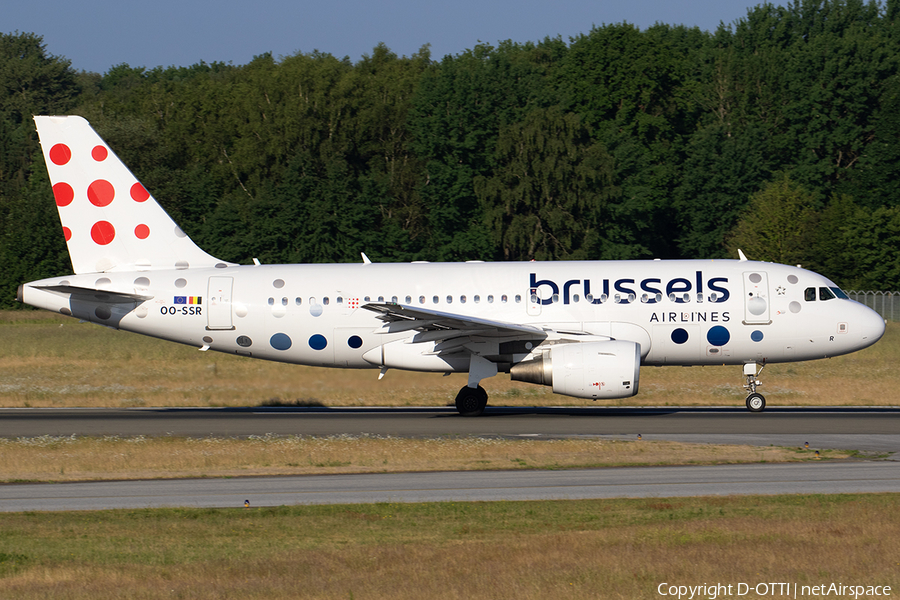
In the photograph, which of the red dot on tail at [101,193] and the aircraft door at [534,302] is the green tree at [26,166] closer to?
the red dot on tail at [101,193]

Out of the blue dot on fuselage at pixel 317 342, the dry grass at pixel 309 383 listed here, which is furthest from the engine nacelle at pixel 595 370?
the blue dot on fuselage at pixel 317 342

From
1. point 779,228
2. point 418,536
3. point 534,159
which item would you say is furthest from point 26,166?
point 418,536

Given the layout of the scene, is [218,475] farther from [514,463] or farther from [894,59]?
[894,59]

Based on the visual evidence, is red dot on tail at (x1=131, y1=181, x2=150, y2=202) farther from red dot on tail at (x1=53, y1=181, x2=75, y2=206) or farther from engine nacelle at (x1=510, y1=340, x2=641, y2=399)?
engine nacelle at (x1=510, y1=340, x2=641, y2=399)

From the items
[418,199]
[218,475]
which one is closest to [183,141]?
[418,199]

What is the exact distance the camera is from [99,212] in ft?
102

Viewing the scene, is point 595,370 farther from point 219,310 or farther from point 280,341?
point 219,310

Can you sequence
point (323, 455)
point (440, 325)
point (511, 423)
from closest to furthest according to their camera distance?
point (323, 455), point (511, 423), point (440, 325)

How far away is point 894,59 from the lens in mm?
89000

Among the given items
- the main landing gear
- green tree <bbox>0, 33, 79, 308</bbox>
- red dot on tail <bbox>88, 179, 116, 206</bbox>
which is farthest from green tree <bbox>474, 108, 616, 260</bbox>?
red dot on tail <bbox>88, 179, 116, 206</bbox>

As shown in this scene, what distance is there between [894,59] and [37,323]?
73.1 metres

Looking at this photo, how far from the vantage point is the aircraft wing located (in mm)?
27000

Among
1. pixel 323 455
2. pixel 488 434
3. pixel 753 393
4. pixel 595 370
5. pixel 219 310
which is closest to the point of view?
pixel 323 455

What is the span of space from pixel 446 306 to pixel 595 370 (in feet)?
16.1
